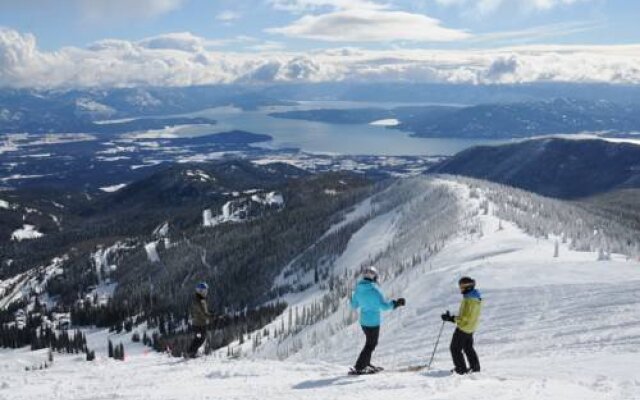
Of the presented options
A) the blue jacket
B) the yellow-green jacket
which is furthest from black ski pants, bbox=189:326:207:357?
the yellow-green jacket

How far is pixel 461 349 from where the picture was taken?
20703 millimetres

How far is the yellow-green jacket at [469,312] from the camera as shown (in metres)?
20.3

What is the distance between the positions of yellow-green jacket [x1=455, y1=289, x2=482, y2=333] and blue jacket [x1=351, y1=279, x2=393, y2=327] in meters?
2.27

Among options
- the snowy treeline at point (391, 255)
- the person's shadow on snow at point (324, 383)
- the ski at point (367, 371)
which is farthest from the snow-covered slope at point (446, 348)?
the snowy treeline at point (391, 255)

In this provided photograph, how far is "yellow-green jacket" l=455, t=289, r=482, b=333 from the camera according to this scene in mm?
20297

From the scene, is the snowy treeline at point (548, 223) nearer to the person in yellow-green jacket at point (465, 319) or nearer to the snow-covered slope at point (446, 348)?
the snow-covered slope at point (446, 348)

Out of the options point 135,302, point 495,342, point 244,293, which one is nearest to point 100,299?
point 135,302

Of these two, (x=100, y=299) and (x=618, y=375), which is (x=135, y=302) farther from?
(x=618, y=375)

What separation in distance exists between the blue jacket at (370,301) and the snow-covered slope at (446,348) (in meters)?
2.02

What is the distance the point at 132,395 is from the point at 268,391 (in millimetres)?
4443

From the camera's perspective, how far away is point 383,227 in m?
113

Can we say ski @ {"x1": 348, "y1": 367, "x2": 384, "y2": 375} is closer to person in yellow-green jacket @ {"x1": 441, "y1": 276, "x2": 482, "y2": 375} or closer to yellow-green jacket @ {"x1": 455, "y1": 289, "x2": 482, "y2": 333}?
person in yellow-green jacket @ {"x1": 441, "y1": 276, "x2": 482, "y2": 375}

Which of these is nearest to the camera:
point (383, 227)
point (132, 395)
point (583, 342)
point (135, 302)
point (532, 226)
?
point (132, 395)

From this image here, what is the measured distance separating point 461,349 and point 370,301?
3.29 m
